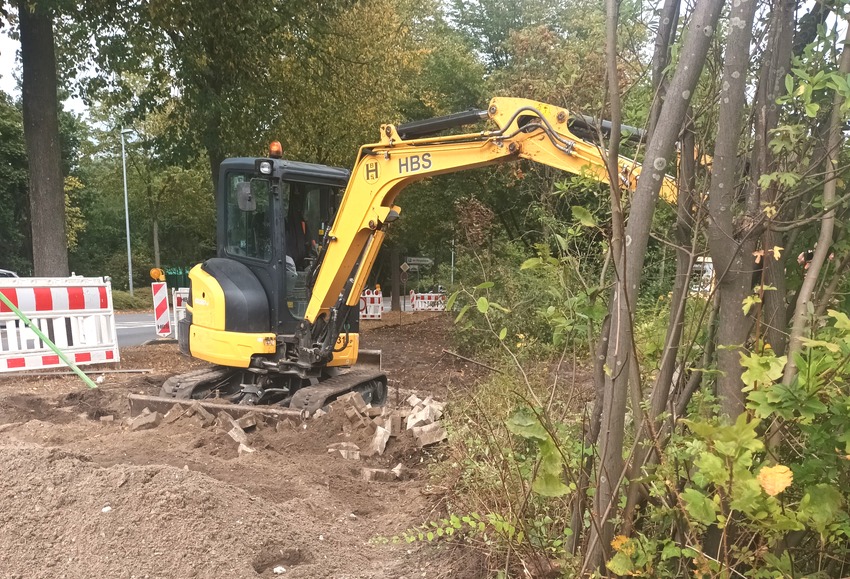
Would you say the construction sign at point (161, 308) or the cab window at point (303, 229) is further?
the construction sign at point (161, 308)

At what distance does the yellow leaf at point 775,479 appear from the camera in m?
1.39

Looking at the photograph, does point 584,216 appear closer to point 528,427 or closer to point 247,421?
point 528,427

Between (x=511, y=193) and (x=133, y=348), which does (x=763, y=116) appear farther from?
(x=511, y=193)

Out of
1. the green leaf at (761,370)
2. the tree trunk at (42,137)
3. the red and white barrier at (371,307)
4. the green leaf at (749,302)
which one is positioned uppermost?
the tree trunk at (42,137)

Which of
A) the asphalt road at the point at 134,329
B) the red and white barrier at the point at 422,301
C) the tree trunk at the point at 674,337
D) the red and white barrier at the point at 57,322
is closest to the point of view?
the tree trunk at the point at 674,337

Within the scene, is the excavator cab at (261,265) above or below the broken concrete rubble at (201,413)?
above

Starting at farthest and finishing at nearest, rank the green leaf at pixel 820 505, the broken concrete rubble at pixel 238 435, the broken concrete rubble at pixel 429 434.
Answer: the broken concrete rubble at pixel 238 435
the broken concrete rubble at pixel 429 434
the green leaf at pixel 820 505

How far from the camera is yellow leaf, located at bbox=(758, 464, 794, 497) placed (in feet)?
4.55

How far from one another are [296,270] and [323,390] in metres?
1.56

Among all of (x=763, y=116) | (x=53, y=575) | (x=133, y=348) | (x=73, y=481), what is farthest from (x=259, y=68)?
(x=763, y=116)

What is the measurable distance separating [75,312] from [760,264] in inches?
353

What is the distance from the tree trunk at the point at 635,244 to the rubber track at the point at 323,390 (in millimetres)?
4603

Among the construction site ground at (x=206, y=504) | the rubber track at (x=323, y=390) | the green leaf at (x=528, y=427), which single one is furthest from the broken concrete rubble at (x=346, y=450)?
the green leaf at (x=528, y=427)

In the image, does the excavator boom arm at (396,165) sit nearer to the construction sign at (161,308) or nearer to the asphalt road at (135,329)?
the construction sign at (161,308)
